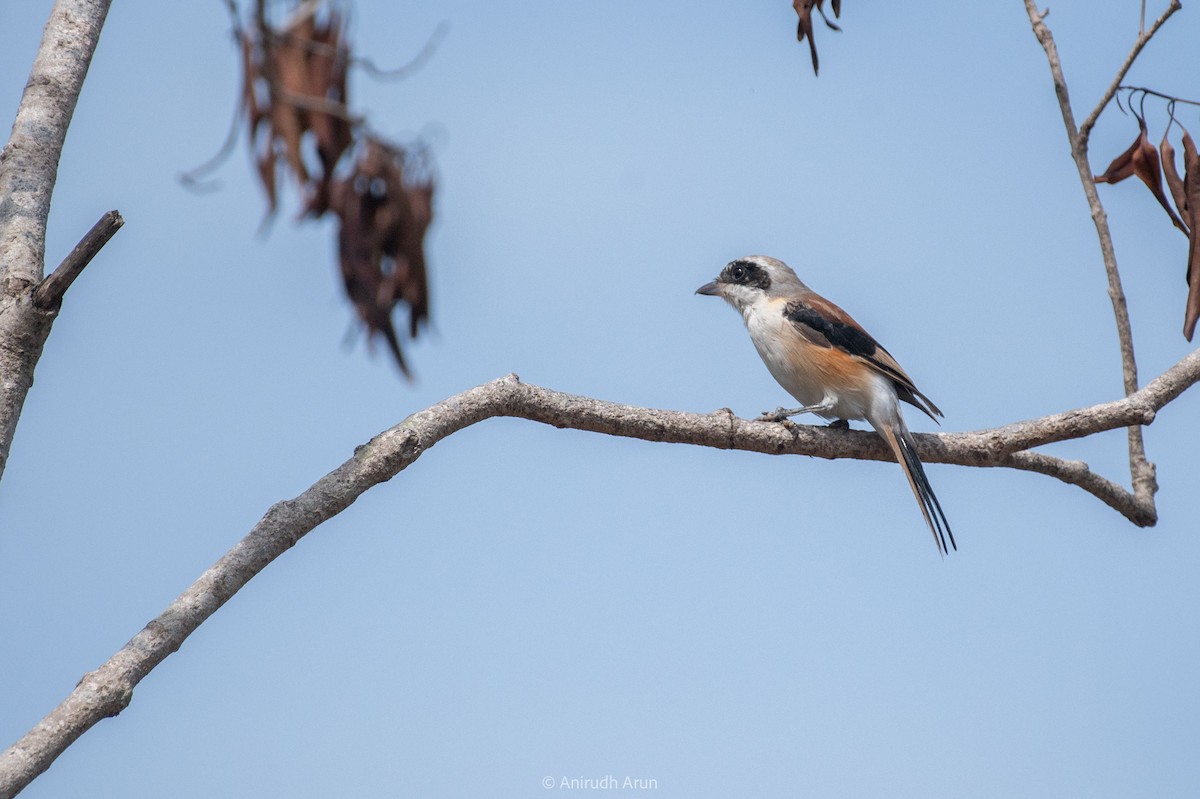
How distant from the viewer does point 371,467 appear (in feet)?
15.2

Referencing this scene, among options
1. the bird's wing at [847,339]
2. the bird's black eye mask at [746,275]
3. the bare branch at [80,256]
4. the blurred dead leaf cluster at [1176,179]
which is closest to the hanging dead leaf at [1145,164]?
the blurred dead leaf cluster at [1176,179]

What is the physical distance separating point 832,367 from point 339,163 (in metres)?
5.21

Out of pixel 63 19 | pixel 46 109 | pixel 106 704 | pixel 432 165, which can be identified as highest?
pixel 63 19

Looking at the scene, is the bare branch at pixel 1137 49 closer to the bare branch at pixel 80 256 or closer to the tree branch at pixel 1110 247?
the tree branch at pixel 1110 247

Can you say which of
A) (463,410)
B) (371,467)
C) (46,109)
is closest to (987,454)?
(463,410)

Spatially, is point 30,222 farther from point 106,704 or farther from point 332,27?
point 332,27

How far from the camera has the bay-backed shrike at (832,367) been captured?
6746 millimetres

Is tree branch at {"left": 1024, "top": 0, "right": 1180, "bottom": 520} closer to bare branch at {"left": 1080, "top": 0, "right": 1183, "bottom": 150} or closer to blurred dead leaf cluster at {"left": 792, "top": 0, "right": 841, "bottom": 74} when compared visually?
bare branch at {"left": 1080, "top": 0, "right": 1183, "bottom": 150}

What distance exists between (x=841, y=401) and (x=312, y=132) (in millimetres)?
5289

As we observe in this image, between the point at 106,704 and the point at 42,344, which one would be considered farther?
the point at 42,344

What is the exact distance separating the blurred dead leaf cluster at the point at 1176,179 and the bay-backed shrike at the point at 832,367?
1603mm

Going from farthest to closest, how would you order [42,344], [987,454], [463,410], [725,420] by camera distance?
[987,454] → [725,420] → [463,410] → [42,344]

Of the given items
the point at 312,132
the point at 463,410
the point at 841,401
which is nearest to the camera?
the point at 312,132

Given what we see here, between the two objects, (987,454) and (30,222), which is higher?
(30,222)
